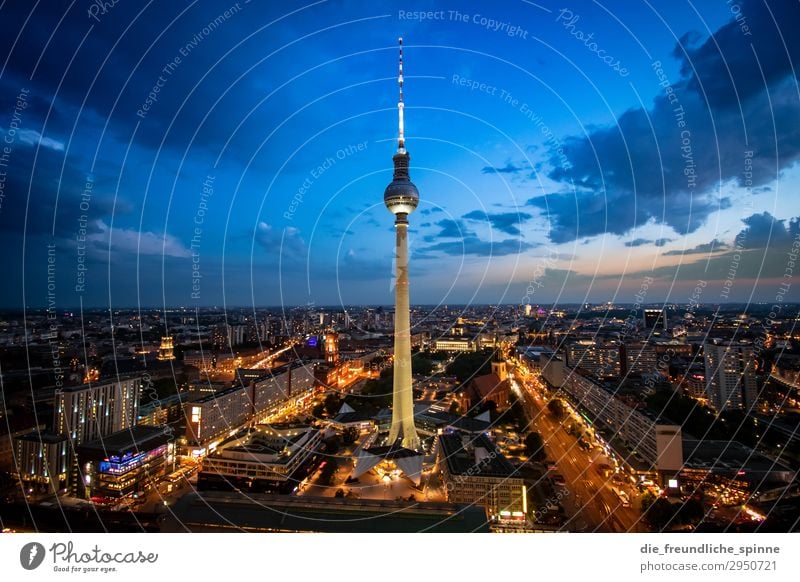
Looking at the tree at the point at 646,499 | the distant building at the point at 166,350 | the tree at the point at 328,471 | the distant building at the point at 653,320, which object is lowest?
the tree at the point at 328,471

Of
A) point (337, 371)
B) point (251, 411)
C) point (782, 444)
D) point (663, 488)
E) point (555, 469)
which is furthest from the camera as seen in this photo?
point (337, 371)

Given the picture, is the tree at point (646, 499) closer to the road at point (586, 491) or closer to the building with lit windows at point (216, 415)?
the road at point (586, 491)

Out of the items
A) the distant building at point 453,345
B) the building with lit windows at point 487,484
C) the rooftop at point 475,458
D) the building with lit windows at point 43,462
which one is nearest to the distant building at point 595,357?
the rooftop at point 475,458

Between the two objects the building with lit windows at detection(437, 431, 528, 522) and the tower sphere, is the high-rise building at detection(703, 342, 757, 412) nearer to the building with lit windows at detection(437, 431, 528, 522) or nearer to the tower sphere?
the building with lit windows at detection(437, 431, 528, 522)
